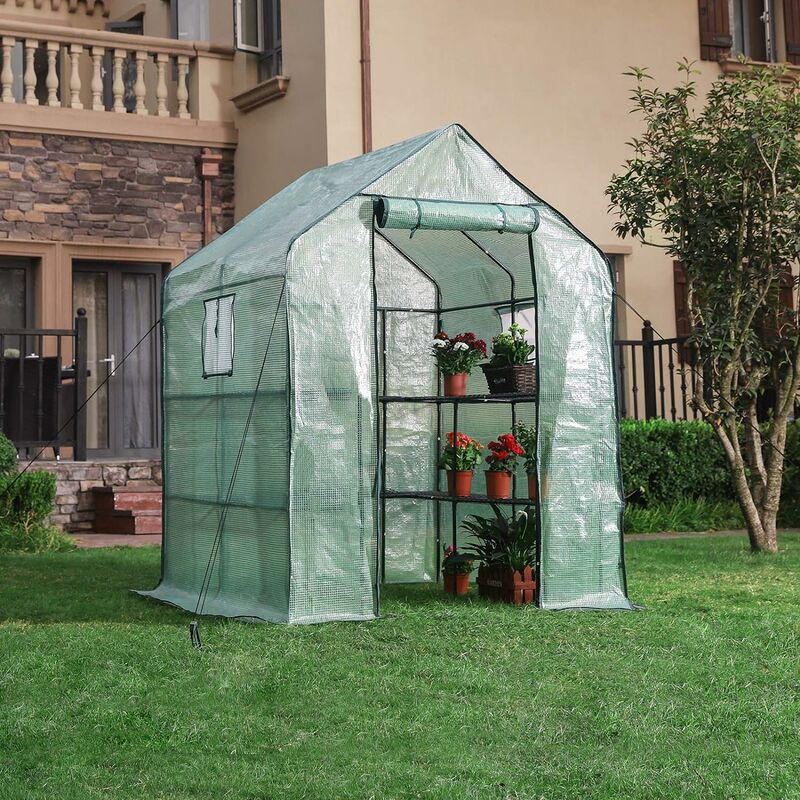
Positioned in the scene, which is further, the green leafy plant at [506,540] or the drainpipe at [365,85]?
the drainpipe at [365,85]

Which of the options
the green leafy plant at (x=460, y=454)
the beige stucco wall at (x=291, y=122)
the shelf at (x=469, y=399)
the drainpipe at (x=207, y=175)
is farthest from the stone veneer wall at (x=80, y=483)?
the green leafy plant at (x=460, y=454)

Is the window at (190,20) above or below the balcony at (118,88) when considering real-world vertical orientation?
above

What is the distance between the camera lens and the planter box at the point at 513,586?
7.14 metres

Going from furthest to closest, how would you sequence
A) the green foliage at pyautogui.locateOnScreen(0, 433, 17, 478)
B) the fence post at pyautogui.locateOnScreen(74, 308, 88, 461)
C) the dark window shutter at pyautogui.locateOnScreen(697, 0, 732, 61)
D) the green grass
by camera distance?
1. the dark window shutter at pyautogui.locateOnScreen(697, 0, 732, 61)
2. the fence post at pyautogui.locateOnScreen(74, 308, 88, 461)
3. the green foliage at pyautogui.locateOnScreen(0, 433, 17, 478)
4. the green grass

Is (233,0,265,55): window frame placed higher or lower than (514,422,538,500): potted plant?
higher

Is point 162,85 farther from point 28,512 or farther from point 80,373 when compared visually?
point 28,512

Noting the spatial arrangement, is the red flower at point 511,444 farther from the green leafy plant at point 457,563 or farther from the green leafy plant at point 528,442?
the green leafy plant at point 457,563

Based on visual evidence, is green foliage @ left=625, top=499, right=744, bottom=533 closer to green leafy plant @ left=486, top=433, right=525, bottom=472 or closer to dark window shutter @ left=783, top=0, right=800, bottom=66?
green leafy plant @ left=486, top=433, right=525, bottom=472

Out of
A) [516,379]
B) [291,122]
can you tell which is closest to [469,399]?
[516,379]

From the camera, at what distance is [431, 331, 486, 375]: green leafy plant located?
779cm

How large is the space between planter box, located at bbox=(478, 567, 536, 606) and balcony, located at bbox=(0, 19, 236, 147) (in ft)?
26.7

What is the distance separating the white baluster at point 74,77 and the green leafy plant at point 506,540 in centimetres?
791

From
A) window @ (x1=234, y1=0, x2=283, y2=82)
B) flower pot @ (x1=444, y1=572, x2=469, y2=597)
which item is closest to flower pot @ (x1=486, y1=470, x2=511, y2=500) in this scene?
flower pot @ (x1=444, y1=572, x2=469, y2=597)

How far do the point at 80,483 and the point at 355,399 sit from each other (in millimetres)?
6094
